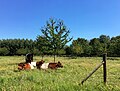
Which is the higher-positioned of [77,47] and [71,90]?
[77,47]

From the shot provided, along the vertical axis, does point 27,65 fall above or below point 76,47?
below

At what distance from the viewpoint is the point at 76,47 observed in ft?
270

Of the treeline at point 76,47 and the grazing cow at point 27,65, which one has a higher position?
the treeline at point 76,47

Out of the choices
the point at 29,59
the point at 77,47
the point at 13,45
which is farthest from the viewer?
the point at 13,45

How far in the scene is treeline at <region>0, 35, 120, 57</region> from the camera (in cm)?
7489

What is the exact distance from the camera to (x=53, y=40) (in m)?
35.6

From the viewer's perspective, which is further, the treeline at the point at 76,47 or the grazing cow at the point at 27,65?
the treeline at the point at 76,47

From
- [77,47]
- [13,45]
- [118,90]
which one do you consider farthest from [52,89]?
[13,45]

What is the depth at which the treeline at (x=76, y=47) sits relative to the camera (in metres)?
74.9

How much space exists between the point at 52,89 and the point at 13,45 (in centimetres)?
13178

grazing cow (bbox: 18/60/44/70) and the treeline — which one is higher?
the treeline

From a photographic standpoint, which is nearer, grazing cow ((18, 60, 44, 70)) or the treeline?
grazing cow ((18, 60, 44, 70))

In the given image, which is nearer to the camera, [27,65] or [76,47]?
[27,65]

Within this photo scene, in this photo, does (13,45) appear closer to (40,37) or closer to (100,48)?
(100,48)
